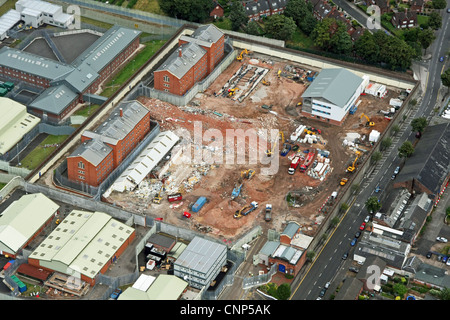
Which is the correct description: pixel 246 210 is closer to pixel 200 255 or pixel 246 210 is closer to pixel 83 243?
pixel 200 255

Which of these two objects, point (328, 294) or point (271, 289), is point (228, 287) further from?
point (328, 294)

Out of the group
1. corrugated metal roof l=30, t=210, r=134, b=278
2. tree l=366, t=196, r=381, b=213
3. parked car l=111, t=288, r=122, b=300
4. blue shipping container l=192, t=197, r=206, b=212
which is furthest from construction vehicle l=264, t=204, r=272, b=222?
parked car l=111, t=288, r=122, b=300

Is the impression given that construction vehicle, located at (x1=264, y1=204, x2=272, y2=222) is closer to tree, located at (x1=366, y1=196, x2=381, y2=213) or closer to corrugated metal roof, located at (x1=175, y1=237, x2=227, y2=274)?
corrugated metal roof, located at (x1=175, y1=237, x2=227, y2=274)

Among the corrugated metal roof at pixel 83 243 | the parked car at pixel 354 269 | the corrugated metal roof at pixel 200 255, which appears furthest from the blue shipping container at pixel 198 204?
the parked car at pixel 354 269

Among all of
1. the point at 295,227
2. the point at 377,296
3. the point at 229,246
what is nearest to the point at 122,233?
the point at 229,246

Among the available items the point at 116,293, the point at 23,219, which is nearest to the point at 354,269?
the point at 116,293
